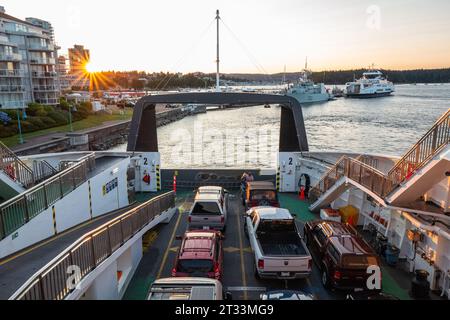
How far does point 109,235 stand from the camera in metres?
8.65

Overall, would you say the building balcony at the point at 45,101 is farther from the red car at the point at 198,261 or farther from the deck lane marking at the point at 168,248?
the red car at the point at 198,261

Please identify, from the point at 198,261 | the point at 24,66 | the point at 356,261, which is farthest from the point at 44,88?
the point at 356,261

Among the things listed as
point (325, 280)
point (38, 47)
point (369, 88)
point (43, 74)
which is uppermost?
point (38, 47)

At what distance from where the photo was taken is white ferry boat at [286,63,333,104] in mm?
123062

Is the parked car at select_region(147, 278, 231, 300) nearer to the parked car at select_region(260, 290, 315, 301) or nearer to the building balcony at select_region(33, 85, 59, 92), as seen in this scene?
the parked car at select_region(260, 290, 315, 301)

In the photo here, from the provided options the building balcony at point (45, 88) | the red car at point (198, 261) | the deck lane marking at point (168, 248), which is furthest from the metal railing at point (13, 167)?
the building balcony at point (45, 88)

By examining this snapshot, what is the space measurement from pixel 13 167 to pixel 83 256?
19.1 feet

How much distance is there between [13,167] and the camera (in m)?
11.1

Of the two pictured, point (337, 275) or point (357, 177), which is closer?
point (337, 275)

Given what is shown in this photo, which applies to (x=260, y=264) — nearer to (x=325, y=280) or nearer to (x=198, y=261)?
(x=198, y=261)

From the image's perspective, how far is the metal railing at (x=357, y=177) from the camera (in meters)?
10.7
